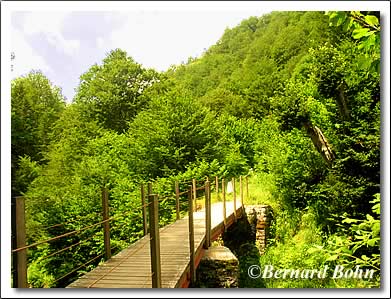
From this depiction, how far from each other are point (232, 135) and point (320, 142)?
3.94ft

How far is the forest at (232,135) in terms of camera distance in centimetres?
403

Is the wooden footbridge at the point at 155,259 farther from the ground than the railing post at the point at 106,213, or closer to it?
closer to it

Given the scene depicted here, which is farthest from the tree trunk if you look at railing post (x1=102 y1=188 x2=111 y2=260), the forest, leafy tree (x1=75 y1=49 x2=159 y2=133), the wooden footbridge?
railing post (x1=102 y1=188 x2=111 y2=260)

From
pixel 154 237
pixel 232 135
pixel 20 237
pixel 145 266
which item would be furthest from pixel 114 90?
pixel 20 237

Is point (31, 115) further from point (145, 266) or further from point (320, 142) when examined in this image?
point (320, 142)

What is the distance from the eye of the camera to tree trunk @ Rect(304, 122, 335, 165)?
534 centimetres

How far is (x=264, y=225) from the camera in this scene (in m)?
6.77

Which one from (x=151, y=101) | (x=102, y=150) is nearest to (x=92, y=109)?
(x=151, y=101)

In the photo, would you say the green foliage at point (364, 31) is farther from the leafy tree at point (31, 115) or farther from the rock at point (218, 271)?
the leafy tree at point (31, 115)

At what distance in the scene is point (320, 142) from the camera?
556 centimetres

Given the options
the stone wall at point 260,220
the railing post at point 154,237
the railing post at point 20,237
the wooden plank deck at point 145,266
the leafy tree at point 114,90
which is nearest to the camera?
the railing post at point 20,237

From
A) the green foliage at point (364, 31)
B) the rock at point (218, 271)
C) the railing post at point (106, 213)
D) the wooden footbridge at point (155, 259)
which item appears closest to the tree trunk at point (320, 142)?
the wooden footbridge at point (155, 259)

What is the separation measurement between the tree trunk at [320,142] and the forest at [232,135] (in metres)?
0.02

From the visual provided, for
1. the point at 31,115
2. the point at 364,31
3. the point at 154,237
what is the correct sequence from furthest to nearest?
1. the point at 31,115
2. the point at 154,237
3. the point at 364,31
